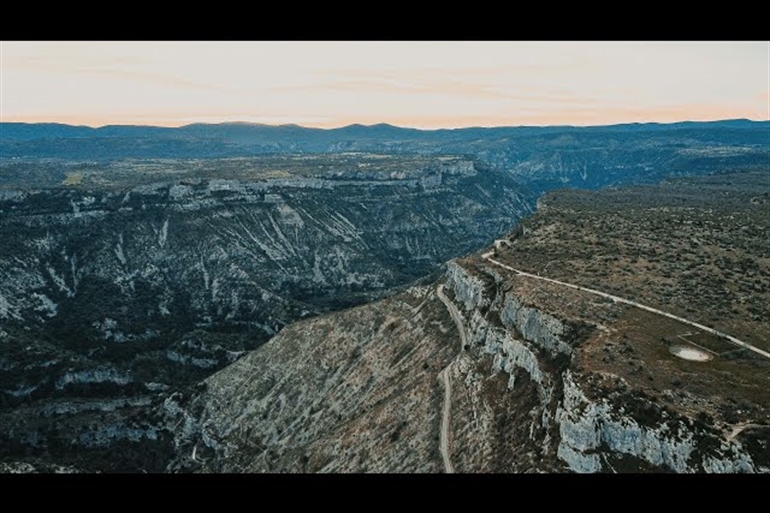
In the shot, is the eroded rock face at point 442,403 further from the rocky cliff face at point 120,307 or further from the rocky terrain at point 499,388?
the rocky cliff face at point 120,307

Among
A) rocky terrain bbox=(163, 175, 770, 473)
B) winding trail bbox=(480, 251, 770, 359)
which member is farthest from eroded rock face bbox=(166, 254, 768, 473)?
winding trail bbox=(480, 251, 770, 359)

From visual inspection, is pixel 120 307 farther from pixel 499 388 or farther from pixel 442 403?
pixel 499 388

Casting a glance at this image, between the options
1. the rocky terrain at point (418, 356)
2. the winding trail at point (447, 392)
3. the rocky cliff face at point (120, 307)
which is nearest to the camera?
the rocky terrain at point (418, 356)

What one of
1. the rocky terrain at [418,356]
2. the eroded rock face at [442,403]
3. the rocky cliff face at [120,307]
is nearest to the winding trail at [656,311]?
the rocky terrain at [418,356]

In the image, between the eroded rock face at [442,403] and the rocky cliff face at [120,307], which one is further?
the rocky cliff face at [120,307]

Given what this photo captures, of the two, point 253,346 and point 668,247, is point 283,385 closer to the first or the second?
point 253,346

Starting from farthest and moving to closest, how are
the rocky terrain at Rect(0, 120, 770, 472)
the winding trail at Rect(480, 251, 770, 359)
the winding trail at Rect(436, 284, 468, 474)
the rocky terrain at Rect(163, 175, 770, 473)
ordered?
the winding trail at Rect(436, 284, 468, 474)
the winding trail at Rect(480, 251, 770, 359)
the rocky terrain at Rect(0, 120, 770, 472)
the rocky terrain at Rect(163, 175, 770, 473)

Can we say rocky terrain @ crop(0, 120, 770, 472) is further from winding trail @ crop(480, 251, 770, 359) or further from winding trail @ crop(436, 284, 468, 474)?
winding trail @ crop(480, 251, 770, 359)

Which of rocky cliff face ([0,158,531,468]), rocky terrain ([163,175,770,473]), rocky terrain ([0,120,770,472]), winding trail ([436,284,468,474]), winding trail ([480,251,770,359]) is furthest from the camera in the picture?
rocky cliff face ([0,158,531,468])
